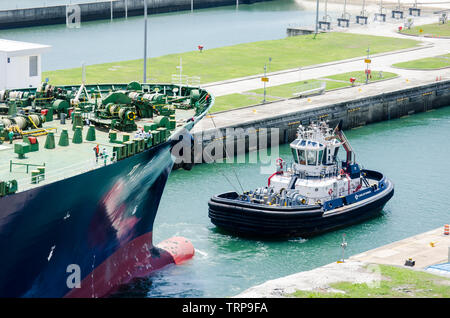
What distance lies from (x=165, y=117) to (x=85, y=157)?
5.01m

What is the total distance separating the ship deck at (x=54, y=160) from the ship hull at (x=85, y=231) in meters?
0.43

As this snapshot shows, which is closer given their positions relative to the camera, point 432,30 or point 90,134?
point 90,134

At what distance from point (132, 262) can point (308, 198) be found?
10.3 metres

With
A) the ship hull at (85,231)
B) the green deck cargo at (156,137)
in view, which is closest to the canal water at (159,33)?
Answer: the ship hull at (85,231)

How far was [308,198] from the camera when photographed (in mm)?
42250

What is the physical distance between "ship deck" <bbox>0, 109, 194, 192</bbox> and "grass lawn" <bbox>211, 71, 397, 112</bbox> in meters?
25.3

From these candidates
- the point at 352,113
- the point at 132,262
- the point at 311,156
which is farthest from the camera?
the point at 352,113

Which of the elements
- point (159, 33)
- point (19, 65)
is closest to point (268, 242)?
point (19, 65)

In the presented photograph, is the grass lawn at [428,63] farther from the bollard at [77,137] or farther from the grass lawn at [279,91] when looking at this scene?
the bollard at [77,137]

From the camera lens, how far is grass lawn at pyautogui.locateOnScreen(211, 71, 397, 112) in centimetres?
6159

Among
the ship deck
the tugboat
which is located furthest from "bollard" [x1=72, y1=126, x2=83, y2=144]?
the tugboat

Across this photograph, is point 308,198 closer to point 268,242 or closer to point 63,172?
point 268,242

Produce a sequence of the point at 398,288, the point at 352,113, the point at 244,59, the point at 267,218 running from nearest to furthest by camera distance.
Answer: the point at 398,288, the point at 267,218, the point at 352,113, the point at 244,59

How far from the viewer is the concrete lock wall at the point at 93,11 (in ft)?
340
